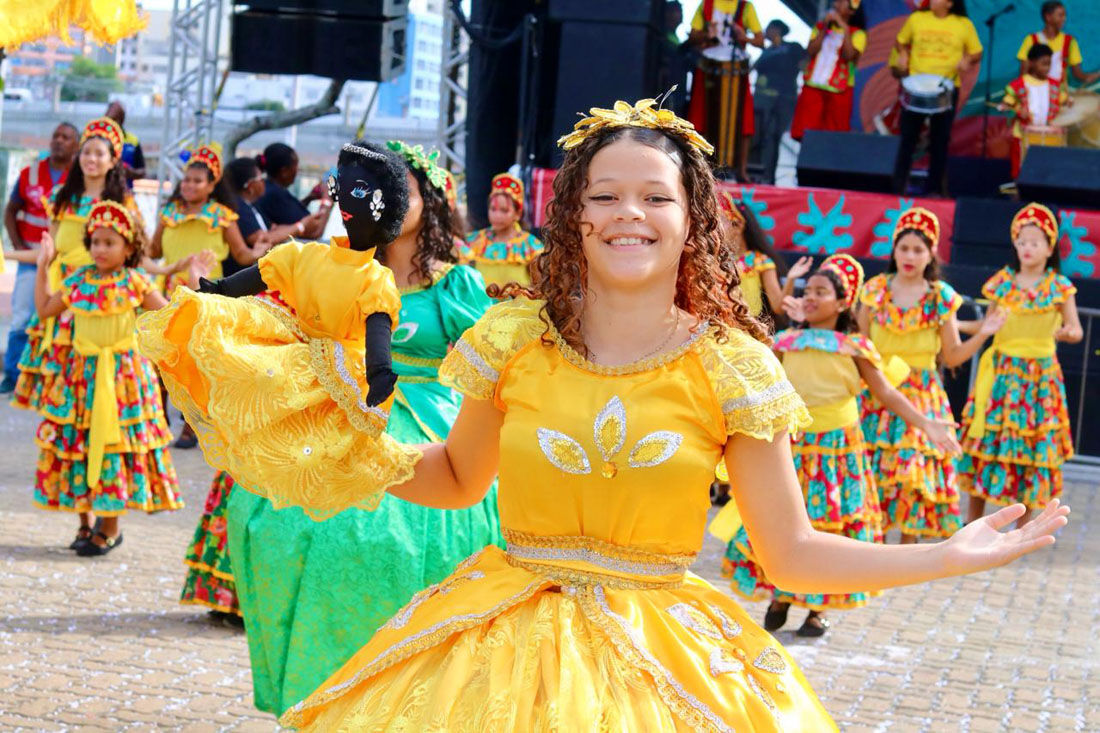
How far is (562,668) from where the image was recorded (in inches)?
102

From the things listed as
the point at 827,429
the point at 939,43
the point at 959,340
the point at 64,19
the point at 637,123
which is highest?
the point at 939,43

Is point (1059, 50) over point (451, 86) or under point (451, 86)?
over

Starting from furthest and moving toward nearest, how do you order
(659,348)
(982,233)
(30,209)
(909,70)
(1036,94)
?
(1036,94) → (909,70) → (982,233) → (30,209) → (659,348)

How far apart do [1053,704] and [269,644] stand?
312 cm

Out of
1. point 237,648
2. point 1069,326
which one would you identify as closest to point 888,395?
point 237,648

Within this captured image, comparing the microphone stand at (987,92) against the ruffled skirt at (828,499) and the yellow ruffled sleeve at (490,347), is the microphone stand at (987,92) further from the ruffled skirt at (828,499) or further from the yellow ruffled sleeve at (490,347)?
the yellow ruffled sleeve at (490,347)

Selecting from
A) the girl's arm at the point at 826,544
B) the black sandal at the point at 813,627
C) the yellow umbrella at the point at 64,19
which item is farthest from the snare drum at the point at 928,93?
the girl's arm at the point at 826,544

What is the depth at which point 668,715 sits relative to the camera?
2.58 meters

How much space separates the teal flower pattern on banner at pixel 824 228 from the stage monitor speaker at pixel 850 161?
1.84 ft

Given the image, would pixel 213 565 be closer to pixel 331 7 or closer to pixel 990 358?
pixel 990 358

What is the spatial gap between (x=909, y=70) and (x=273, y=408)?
39.3 feet

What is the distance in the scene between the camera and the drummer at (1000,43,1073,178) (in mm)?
13953

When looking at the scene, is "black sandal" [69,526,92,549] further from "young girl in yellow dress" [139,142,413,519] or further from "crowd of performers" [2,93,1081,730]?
"young girl in yellow dress" [139,142,413,519]

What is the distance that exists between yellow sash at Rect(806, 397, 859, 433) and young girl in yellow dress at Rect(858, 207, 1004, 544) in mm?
1856
